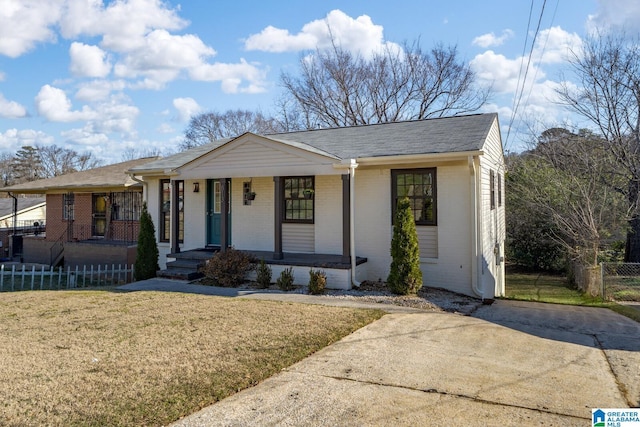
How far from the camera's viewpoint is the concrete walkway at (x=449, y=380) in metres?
3.67

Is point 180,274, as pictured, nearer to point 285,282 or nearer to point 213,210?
point 213,210

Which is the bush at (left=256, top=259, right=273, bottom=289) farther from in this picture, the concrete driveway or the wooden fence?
the wooden fence

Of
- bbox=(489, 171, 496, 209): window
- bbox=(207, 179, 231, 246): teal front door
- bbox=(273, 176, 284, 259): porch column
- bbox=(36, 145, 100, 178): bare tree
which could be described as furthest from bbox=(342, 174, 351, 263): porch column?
bbox=(36, 145, 100, 178): bare tree

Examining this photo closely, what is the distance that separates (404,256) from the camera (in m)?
9.16

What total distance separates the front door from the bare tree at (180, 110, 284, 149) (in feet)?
73.7

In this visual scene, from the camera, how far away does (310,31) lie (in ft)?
89.2

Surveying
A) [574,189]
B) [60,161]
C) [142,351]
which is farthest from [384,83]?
[60,161]

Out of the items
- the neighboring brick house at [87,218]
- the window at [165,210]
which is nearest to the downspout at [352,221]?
the window at [165,210]

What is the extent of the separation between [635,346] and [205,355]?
18.4 ft

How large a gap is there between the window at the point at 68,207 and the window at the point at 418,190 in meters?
14.4

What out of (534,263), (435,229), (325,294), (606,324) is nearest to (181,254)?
(325,294)

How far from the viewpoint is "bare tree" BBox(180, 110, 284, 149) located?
4017 centimetres

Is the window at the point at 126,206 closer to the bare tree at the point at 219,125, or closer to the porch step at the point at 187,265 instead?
the porch step at the point at 187,265

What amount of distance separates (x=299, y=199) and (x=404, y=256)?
3.70 m
